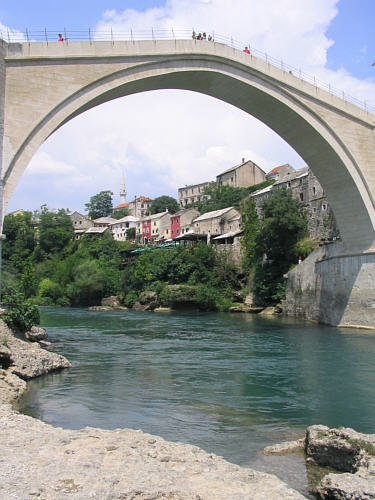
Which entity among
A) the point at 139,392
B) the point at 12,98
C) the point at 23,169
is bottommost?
the point at 139,392

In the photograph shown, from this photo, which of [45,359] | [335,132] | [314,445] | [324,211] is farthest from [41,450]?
[324,211]

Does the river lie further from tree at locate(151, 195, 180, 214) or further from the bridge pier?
tree at locate(151, 195, 180, 214)

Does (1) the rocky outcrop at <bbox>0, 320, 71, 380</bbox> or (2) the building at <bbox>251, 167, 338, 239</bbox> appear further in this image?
(2) the building at <bbox>251, 167, 338, 239</bbox>

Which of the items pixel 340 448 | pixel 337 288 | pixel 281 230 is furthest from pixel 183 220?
pixel 340 448

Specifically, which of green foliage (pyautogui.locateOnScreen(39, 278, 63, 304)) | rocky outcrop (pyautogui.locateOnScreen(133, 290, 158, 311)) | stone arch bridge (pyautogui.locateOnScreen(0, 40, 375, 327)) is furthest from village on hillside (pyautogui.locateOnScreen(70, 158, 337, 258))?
green foliage (pyautogui.locateOnScreen(39, 278, 63, 304))

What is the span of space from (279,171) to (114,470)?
49.6m

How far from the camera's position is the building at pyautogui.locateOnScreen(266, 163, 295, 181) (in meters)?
49.7

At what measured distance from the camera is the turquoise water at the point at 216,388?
5.95m

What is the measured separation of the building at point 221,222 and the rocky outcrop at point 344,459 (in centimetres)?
3570

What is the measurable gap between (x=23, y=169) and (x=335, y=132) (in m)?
11.2

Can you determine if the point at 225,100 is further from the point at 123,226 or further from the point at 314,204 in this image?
the point at 123,226

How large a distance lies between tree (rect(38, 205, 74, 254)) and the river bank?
51341 mm

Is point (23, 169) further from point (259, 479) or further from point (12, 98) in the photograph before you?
point (259, 479)

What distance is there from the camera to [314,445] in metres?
4.70
